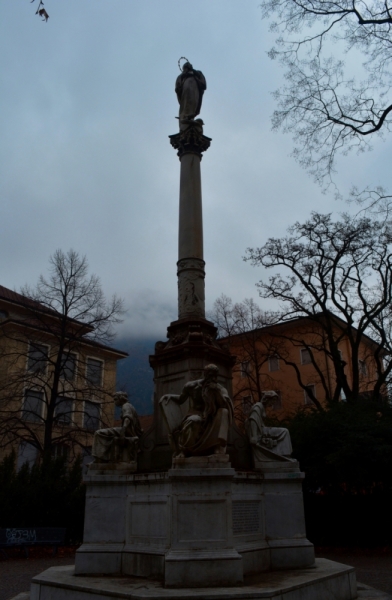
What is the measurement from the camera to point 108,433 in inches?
348

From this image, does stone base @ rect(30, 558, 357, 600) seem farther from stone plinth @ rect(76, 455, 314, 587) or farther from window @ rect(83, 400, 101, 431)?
window @ rect(83, 400, 101, 431)

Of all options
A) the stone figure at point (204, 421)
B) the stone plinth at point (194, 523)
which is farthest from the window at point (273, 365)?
the stone figure at point (204, 421)

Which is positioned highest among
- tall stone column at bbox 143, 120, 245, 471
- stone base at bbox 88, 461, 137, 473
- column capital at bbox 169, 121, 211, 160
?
column capital at bbox 169, 121, 211, 160

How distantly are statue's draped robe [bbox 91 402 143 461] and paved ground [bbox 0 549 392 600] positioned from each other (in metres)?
2.85

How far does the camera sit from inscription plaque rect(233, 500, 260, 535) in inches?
304

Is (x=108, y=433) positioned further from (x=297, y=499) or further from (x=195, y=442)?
(x=297, y=499)

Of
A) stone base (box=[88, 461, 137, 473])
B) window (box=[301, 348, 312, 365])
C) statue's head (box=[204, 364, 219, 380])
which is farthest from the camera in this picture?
window (box=[301, 348, 312, 365])

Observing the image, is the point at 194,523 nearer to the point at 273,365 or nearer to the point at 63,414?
the point at 63,414

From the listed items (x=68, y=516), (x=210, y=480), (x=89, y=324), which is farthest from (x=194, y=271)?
(x=89, y=324)

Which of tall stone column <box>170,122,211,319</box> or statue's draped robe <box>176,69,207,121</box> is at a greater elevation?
statue's draped robe <box>176,69,207,121</box>

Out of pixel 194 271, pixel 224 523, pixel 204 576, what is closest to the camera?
pixel 204 576

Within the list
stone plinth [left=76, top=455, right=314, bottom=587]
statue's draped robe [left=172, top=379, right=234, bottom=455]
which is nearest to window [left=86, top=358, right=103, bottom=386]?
stone plinth [left=76, top=455, right=314, bottom=587]

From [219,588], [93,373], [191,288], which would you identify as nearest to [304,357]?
[93,373]

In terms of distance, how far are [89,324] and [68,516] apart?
8305mm
